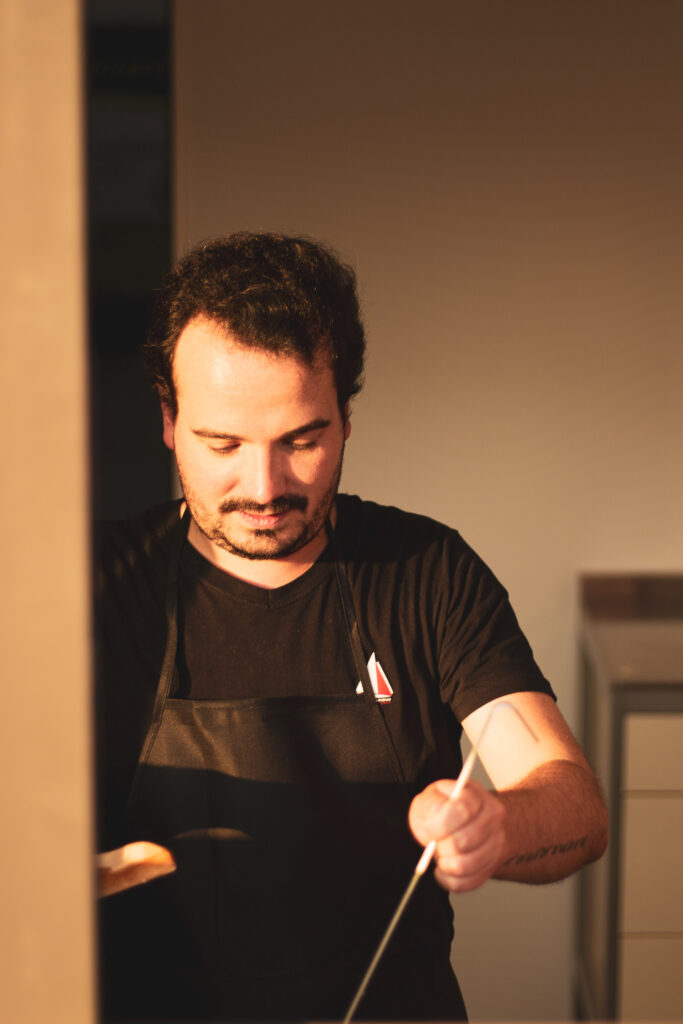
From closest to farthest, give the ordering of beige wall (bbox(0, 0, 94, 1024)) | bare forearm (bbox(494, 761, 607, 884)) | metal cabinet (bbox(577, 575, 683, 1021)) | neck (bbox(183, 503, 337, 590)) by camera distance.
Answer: beige wall (bbox(0, 0, 94, 1024)) → bare forearm (bbox(494, 761, 607, 884)) → neck (bbox(183, 503, 337, 590)) → metal cabinet (bbox(577, 575, 683, 1021))

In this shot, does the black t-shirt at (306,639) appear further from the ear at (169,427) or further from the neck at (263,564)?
the ear at (169,427)

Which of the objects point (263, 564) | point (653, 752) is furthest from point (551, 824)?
point (653, 752)

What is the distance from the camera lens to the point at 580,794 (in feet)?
3.71

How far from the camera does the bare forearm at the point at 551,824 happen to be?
1.04 metres

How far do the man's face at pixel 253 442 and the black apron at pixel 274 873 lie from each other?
13 centimetres

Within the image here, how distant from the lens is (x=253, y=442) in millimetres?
1226

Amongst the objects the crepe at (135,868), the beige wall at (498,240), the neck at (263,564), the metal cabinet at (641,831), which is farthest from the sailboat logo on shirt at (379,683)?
the beige wall at (498,240)

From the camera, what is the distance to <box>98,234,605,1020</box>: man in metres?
1.22

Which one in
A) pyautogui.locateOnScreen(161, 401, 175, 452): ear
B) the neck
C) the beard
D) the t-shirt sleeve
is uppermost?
pyautogui.locateOnScreen(161, 401, 175, 452): ear

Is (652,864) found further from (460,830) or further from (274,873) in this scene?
(460,830)

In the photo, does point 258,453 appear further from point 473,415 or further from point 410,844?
point 473,415

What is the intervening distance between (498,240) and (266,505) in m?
1.46

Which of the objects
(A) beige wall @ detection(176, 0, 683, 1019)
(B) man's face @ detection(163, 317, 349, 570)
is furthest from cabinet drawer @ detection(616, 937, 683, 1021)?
(B) man's face @ detection(163, 317, 349, 570)

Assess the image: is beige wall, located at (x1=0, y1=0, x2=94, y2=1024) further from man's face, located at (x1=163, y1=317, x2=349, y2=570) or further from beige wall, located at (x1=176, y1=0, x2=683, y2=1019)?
beige wall, located at (x1=176, y1=0, x2=683, y2=1019)
